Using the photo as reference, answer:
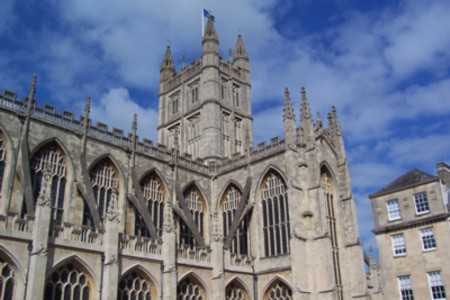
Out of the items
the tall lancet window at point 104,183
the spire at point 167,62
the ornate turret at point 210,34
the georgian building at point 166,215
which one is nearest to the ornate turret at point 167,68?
the spire at point 167,62

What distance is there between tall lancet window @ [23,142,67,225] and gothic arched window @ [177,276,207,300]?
682 cm

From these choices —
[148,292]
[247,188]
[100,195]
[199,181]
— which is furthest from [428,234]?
[100,195]

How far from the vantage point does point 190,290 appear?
2538 centimetres

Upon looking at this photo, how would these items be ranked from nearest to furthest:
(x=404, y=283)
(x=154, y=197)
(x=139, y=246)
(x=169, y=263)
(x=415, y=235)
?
(x=139, y=246)
(x=169, y=263)
(x=404, y=283)
(x=415, y=235)
(x=154, y=197)

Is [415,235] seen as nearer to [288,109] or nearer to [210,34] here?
[288,109]

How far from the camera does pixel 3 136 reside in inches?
937

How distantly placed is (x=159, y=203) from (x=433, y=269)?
1606cm

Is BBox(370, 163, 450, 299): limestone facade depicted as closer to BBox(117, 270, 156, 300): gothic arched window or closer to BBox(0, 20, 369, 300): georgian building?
BBox(0, 20, 369, 300): georgian building

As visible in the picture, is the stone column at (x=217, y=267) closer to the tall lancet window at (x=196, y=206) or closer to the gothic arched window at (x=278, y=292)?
the gothic arched window at (x=278, y=292)

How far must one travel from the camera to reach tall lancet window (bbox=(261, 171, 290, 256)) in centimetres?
2878

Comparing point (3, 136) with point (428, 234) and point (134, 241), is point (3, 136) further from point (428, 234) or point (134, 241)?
point (428, 234)

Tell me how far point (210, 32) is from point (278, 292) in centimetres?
2363

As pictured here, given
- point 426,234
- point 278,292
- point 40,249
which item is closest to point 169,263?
point 40,249

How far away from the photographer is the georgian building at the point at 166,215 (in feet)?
67.8
